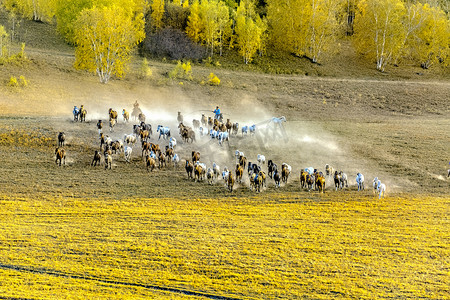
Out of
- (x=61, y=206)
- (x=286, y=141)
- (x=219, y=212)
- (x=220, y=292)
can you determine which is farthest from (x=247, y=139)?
(x=220, y=292)

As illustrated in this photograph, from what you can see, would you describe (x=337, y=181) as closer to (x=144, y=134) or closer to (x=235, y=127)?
(x=235, y=127)

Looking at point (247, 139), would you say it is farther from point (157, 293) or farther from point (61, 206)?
point (157, 293)

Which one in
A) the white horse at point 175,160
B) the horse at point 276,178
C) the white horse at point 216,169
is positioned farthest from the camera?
the white horse at point 175,160

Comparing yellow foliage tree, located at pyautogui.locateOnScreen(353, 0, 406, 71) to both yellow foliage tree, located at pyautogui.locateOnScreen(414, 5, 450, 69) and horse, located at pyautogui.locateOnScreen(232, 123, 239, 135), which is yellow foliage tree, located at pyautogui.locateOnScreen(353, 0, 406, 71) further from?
horse, located at pyautogui.locateOnScreen(232, 123, 239, 135)

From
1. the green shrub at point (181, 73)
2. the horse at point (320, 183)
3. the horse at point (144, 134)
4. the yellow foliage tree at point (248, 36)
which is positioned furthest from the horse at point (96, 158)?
the yellow foliage tree at point (248, 36)

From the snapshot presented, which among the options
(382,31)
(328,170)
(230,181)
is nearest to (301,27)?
(382,31)

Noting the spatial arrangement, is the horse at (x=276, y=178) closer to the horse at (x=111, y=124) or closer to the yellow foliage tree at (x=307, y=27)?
the horse at (x=111, y=124)
